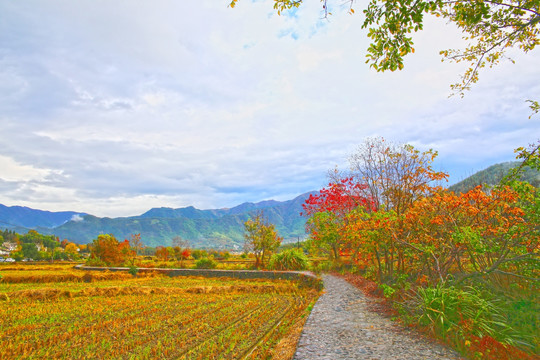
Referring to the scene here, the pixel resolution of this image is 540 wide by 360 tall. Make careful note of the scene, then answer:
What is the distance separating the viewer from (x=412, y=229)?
353 inches

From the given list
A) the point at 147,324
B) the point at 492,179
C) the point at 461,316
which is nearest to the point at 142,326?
the point at 147,324

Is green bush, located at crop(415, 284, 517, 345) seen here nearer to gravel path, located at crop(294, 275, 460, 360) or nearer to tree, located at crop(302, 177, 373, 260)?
gravel path, located at crop(294, 275, 460, 360)

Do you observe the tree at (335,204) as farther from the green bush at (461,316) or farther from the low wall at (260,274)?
the green bush at (461,316)

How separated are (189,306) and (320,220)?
29.6ft

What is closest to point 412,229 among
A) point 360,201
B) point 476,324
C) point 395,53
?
A: point 476,324

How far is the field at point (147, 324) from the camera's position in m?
6.28

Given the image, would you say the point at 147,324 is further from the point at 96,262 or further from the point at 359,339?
the point at 96,262

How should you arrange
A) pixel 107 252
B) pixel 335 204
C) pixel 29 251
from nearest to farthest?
pixel 335 204 → pixel 107 252 → pixel 29 251

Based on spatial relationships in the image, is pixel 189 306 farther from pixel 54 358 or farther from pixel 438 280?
pixel 438 280

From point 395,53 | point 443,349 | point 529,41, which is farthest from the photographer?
point 443,349

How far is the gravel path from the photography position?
527 centimetres

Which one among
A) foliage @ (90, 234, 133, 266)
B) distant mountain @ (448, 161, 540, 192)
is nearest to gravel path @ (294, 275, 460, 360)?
distant mountain @ (448, 161, 540, 192)

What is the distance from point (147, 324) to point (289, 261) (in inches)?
620

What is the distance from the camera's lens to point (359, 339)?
6258 mm
